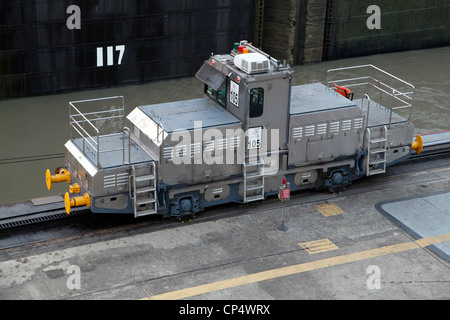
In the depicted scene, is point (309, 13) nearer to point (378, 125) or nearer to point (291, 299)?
point (378, 125)

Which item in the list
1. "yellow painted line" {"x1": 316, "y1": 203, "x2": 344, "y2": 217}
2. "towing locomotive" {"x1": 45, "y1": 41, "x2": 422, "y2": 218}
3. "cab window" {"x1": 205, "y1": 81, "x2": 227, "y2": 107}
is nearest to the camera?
"towing locomotive" {"x1": 45, "y1": 41, "x2": 422, "y2": 218}

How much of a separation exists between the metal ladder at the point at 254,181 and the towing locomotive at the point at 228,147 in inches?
0.9

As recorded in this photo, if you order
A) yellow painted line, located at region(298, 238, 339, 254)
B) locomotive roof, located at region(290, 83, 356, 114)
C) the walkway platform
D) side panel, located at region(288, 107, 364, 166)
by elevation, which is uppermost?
locomotive roof, located at region(290, 83, 356, 114)

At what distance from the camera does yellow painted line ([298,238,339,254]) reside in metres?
15.5

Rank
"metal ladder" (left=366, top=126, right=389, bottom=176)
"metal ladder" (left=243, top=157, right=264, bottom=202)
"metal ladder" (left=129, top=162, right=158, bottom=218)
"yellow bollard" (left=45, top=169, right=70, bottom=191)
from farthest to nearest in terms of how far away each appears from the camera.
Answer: "metal ladder" (left=366, top=126, right=389, bottom=176)
"metal ladder" (left=243, top=157, right=264, bottom=202)
"yellow bollard" (left=45, top=169, right=70, bottom=191)
"metal ladder" (left=129, top=162, right=158, bottom=218)

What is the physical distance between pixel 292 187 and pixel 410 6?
17046 mm

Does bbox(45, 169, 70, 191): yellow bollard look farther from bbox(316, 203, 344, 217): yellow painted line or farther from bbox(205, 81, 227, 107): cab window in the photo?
bbox(316, 203, 344, 217): yellow painted line

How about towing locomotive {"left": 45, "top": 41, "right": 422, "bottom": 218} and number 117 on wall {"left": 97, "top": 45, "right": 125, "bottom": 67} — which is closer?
towing locomotive {"left": 45, "top": 41, "right": 422, "bottom": 218}

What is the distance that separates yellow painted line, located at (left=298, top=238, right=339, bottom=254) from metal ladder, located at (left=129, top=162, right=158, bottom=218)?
3.29m

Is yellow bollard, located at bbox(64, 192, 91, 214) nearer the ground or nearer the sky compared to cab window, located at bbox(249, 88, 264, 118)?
nearer the ground

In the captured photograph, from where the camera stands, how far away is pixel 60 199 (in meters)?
17.0

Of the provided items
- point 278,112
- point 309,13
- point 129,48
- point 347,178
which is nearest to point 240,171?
point 278,112

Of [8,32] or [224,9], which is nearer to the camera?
[8,32]

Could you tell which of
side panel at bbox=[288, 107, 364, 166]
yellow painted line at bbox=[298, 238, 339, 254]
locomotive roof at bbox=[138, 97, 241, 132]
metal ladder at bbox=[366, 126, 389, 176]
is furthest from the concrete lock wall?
yellow painted line at bbox=[298, 238, 339, 254]
